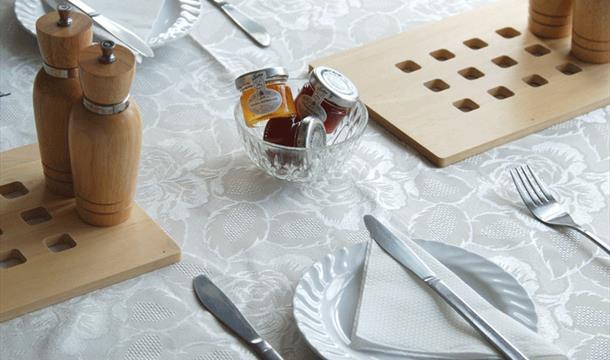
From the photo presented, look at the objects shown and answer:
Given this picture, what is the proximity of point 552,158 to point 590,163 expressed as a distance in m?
0.04

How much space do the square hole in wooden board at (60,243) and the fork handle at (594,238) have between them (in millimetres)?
464

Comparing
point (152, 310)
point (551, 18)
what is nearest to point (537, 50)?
point (551, 18)

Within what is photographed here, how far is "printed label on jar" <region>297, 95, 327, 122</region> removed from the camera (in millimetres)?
954

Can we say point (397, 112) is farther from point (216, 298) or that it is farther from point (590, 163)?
point (216, 298)

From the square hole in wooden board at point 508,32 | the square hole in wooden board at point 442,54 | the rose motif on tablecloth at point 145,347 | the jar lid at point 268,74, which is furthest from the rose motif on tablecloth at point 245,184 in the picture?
the square hole in wooden board at point 508,32

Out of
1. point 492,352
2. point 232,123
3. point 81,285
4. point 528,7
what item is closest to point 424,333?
point 492,352

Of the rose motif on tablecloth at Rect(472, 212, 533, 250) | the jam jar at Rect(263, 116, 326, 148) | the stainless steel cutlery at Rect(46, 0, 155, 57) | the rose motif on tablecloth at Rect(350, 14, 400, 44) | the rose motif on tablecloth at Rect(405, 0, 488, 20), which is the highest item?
the stainless steel cutlery at Rect(46, 0, 155, 57)

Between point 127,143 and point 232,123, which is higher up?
point 127,143

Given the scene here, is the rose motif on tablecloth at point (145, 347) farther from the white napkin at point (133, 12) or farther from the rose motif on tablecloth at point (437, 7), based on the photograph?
the rose motif on tablecloth at point (437, 7)

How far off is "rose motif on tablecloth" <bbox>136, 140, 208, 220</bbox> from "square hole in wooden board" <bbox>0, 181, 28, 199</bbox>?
0.35 ft

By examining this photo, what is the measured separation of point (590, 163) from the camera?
1062 millimetres

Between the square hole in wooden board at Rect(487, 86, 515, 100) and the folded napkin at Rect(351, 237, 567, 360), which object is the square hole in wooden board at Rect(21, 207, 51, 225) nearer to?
the folded napkin at Rect(351, 237, 567, 360)

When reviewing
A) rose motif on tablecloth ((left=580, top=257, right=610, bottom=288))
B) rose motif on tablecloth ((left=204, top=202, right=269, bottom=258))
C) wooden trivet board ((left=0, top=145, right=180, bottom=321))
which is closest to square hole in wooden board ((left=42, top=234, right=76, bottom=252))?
wooden trivet board ((left=0, top=145, right=180, bottom=321))

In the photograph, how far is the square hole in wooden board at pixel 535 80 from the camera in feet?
3.86
